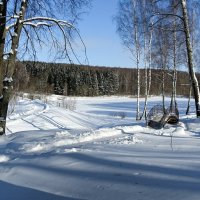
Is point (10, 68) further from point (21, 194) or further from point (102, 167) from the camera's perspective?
point (21, 194)

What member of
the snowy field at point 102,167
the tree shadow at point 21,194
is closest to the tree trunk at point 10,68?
the snowy field at point 102,167

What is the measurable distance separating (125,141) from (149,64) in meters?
21.6

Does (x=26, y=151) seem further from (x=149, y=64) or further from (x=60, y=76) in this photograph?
(x=60, y=76)

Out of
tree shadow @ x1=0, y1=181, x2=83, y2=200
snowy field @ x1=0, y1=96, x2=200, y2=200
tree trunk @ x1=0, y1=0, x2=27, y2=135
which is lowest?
tree shadow @ x1=0, y1=181, x2=83, y2=200

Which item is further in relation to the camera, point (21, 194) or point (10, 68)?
point (10, 68)

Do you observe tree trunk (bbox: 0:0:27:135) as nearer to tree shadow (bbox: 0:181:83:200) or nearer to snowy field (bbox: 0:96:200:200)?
snowy field (bbox: 0:96:200:200)

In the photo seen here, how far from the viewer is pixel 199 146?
6.23 meters

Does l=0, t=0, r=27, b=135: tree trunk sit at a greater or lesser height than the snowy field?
greater

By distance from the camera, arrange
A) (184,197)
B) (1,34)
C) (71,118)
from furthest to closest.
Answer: (71,118) → (1,34) → (184,197)

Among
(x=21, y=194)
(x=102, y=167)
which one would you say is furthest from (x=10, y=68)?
(x=21, y=194)

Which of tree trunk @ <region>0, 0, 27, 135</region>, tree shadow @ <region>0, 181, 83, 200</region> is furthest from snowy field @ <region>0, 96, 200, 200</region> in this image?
tree trunk @ <region>0, 0, 27, 135</region>

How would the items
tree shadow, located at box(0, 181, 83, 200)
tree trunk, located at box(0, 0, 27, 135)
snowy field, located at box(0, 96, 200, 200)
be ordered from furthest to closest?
tree trunk, located at box(0, 0, 27, 135) → tree shadow, located at box(0, 181, 83, 200) → snowy field, located at box(0, 96, 200, 200)

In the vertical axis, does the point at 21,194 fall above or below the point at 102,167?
below

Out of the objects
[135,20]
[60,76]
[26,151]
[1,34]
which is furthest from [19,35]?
[60,76]
